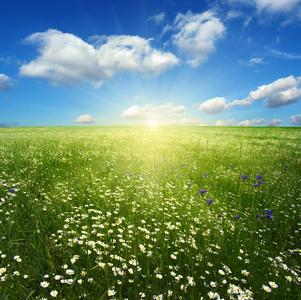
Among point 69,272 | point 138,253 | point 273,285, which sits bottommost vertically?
point 273,285

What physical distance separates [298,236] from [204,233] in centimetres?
216

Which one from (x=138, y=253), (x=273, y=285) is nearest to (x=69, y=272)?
(x=138, y=253)

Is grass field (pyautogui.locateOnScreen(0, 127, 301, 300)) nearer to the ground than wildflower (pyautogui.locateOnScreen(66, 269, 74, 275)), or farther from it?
nearer to the ground

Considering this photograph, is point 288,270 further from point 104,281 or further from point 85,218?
point 85,218

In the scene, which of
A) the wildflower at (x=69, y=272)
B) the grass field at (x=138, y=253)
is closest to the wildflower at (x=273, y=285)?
the grass field at (x=138, y=253)

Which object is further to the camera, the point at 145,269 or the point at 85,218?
the point at 85,218

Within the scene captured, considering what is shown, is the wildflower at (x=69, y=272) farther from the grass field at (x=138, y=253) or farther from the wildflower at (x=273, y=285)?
the wildflower at (x=273, y=285)

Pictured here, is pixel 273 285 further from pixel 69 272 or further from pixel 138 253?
pixel 69 272

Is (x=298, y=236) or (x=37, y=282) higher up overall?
(x=37, y=282)

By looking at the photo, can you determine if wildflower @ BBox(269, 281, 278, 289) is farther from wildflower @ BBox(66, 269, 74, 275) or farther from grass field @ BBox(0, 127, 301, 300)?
wildflower @ BBox(66, 269, 74, 275)

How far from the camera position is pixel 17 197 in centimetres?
412

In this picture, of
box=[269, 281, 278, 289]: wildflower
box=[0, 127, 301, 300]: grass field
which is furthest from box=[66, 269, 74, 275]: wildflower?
box=[269, 281, 278, 289]: wildflower

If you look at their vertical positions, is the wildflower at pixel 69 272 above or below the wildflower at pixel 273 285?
above

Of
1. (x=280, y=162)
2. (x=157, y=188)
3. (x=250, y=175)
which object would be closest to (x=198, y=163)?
(x=250, y=175)
